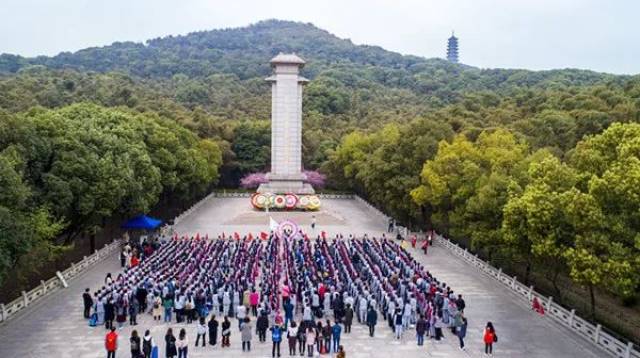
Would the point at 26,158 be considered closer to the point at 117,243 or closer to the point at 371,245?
the point at 117,243

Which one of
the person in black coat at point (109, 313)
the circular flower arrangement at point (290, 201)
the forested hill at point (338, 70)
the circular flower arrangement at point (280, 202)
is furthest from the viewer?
the forested hill at point (338, 70)

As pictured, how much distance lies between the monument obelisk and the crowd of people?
30153 mm

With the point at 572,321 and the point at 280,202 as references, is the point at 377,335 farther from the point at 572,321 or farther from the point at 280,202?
the point at 280,202

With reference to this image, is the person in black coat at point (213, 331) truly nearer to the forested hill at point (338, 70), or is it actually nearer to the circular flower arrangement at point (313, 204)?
the circular flower arrangement at point (313, 204)

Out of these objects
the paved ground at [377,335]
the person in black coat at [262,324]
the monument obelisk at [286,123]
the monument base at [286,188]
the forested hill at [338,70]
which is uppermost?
the forested hill at [338,70]

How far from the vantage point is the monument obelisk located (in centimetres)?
5278

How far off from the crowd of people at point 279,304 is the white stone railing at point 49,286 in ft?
7.91

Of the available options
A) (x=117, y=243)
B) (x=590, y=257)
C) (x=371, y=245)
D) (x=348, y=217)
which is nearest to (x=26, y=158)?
(x=117, y=243)

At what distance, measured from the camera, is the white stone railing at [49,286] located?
17.9 metres

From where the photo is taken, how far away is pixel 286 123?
53531 mm

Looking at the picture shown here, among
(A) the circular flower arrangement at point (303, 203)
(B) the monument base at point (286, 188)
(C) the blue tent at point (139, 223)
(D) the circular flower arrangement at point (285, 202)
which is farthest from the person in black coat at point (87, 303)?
(B) the monument base at point (286, 188)

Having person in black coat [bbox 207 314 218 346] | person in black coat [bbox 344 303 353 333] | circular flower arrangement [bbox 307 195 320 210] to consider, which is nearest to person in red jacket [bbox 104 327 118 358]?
person in black coat [bbox 207 314 218 346]

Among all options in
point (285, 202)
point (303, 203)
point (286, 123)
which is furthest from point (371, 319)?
point (286, 123)

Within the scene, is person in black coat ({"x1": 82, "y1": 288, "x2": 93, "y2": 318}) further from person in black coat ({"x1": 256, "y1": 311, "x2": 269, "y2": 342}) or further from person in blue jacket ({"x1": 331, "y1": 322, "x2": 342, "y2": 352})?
person in blue jacket ({"x1": 331, "y1": 322, "x2": 342, "y2": 352})
